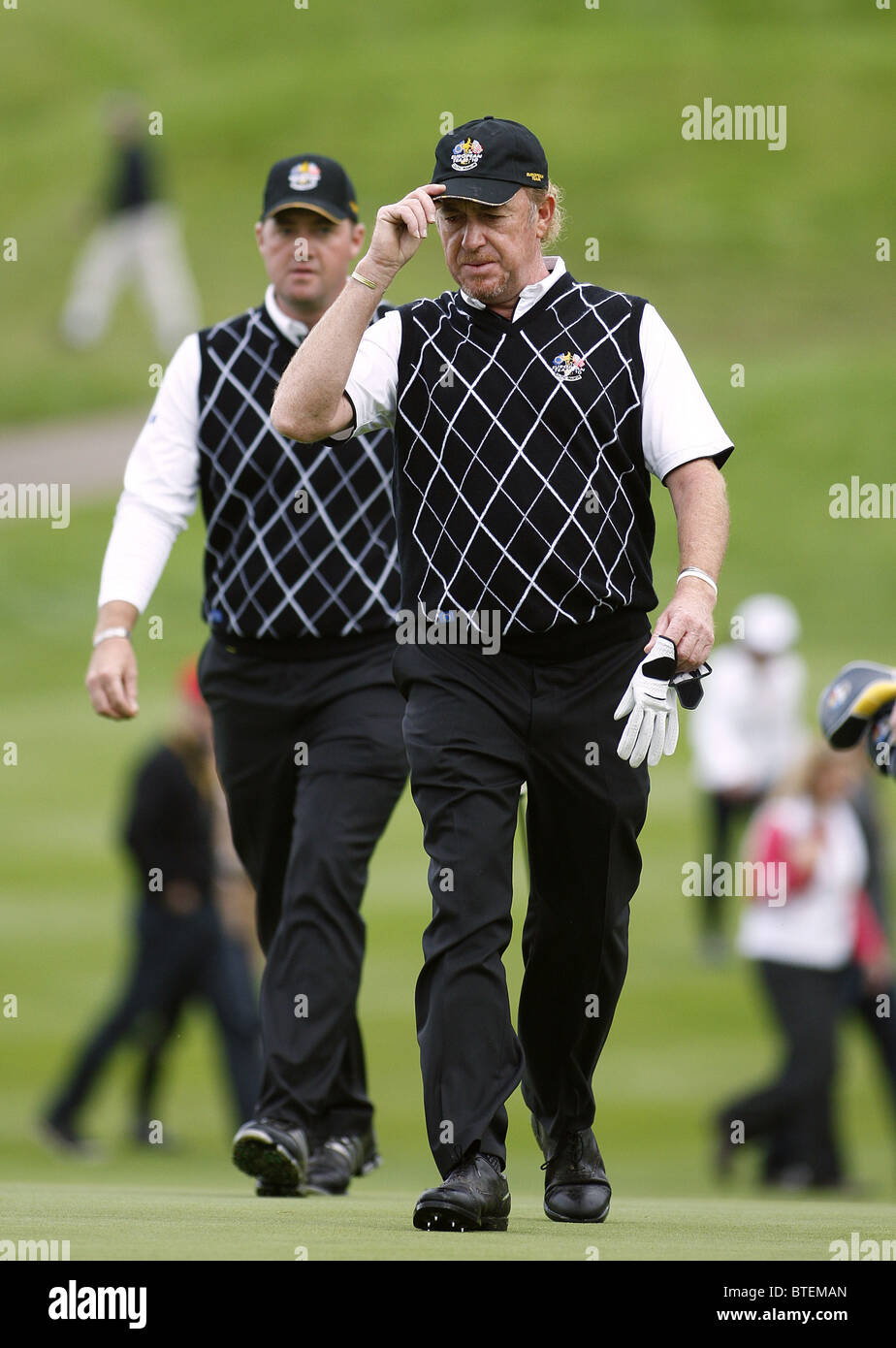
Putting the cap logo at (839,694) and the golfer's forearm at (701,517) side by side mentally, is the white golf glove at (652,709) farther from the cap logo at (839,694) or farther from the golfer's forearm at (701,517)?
the cap logo at (839,694)

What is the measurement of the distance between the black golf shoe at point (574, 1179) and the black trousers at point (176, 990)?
230 inches

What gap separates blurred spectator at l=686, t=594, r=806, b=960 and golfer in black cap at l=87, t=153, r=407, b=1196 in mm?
8088

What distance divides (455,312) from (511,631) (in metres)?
0.75

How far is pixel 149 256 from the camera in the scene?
97.5 feet

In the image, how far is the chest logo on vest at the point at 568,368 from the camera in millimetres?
5211

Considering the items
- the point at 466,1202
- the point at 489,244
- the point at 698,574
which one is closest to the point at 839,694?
the point at 698,574

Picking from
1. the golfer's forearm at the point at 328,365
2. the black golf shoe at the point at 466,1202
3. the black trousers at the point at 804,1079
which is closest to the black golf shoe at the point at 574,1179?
the black golf shoe at the point at 466,1202

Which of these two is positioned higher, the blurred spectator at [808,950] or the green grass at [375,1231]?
the blurred spectator at [808,950]

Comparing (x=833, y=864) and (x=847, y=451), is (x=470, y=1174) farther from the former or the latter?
(x=847, y=451)

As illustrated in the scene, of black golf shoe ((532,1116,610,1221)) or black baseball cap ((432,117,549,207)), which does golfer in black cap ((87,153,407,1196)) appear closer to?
black golf shoe ((532,1116,610,1221))

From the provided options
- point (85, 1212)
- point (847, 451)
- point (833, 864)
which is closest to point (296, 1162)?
point (85, 1212)

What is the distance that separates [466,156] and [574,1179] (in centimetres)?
239

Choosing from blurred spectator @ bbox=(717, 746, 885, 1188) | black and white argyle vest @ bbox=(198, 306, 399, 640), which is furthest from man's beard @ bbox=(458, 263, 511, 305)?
blurred spectator @ bbox=(717, 746, 885, 1188)

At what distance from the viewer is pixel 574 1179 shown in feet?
18.0
